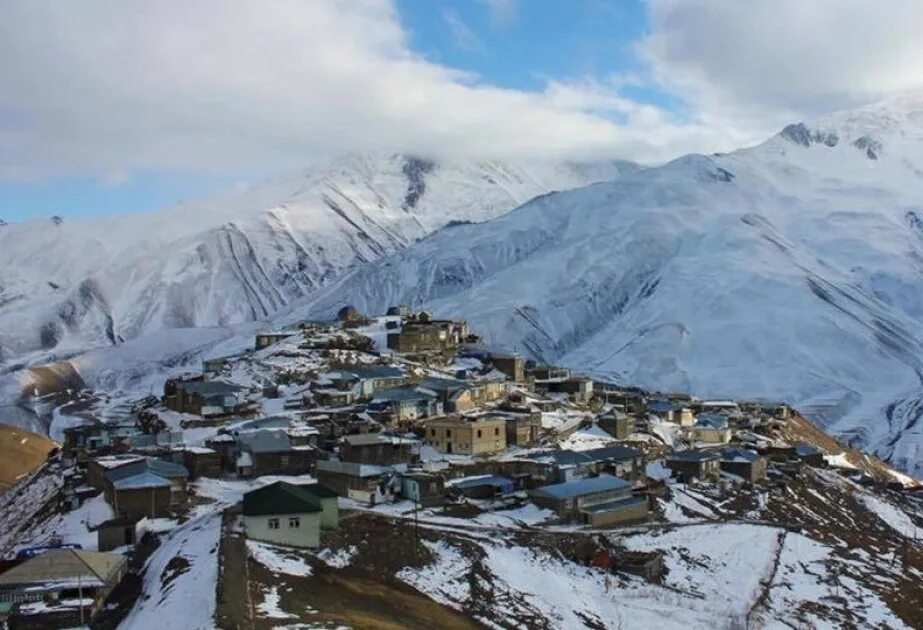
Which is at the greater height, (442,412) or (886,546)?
(442,412)

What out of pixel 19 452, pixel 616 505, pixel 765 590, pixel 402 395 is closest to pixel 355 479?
pixel 616 505

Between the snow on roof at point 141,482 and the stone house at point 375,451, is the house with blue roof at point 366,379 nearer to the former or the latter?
the stone house at point 375,451

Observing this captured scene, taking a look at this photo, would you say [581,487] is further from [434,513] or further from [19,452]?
[19,452]

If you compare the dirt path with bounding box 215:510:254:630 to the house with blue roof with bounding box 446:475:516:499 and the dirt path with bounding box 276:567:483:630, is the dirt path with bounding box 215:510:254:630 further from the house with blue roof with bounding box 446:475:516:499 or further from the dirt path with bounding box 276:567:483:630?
the house with blue roof with bounding box 446:475:516:499

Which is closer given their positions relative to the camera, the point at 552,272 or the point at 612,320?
the point at 612,320

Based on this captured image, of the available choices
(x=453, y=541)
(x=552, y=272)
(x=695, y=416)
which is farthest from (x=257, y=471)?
(x=552, y=272)

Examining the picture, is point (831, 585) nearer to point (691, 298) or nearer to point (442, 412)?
point (442, 412)

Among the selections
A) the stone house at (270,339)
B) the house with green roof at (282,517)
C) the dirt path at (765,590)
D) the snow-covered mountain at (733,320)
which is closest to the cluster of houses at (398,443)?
the house with green roof at (282,517)
